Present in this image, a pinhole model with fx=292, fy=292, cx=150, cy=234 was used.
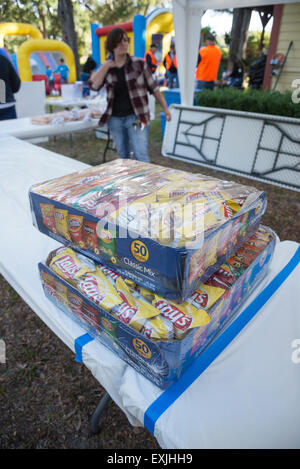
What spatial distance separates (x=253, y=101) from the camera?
182 inches

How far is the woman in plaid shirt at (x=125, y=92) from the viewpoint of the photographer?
123 inches

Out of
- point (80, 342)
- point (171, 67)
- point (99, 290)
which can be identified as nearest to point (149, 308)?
point (99, 290)

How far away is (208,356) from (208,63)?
26.5 ft

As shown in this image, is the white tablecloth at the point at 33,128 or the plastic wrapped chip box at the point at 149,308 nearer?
the plastic wrapped chip box at the point at 149,308

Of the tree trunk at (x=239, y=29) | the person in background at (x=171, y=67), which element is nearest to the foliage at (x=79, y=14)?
the person in background at (x=171, y=67)

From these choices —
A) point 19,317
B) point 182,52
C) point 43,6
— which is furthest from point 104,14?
point 19,317

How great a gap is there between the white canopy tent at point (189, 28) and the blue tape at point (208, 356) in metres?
4.35

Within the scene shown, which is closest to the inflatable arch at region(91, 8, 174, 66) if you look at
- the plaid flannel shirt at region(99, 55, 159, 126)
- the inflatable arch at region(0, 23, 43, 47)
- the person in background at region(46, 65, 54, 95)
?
the person in background at region(46, 65, 54, 95)

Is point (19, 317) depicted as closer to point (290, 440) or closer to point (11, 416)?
point (11, 416)

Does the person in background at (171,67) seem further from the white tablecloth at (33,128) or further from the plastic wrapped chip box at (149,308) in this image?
the plastic wrapped chip box at (149,308)

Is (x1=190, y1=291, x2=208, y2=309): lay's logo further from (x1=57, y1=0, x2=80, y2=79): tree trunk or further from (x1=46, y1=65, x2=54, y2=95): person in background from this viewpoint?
(x1=57, y1=0, x2=80, y2=79): tree trunk

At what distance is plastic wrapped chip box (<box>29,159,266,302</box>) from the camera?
→ 681 millimetres

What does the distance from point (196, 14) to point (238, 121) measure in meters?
1.80

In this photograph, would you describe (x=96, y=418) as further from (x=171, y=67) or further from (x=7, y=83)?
(x=171, y=67)
